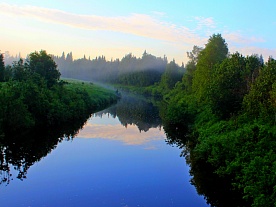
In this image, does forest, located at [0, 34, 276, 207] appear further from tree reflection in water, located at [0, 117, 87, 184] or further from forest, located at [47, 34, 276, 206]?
tree reflection in water, located at [0, 117, 87, 184]

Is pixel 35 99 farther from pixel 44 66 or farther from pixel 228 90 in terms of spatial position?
pixel 228 90

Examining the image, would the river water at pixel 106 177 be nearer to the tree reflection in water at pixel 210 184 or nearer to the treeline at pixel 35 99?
the tree reflection in water at pixel 210 184

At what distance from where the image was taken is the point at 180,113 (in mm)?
56125

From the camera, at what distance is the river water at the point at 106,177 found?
24.1 m

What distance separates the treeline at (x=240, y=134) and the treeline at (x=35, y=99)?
63.7 feet

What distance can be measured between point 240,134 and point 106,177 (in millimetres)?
12847

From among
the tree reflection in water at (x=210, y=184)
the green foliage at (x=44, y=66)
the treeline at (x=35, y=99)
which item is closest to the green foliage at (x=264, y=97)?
the tree reflection in water at (x=210, y=184)

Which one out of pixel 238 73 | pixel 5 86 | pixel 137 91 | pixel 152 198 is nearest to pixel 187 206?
pixel 152 198

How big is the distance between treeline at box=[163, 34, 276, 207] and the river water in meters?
2.23

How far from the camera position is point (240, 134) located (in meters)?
28.2

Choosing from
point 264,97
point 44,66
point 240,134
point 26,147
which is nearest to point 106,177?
point 240,134

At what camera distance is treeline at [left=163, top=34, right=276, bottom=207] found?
22734 mm

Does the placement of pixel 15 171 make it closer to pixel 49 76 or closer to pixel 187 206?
pixel 187 206

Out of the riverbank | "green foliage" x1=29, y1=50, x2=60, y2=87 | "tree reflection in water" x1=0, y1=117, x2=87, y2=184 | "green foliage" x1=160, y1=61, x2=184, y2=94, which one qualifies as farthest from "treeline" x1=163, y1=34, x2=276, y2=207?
"green foliage" x1=160, y1=61, x2=184, y2=94
